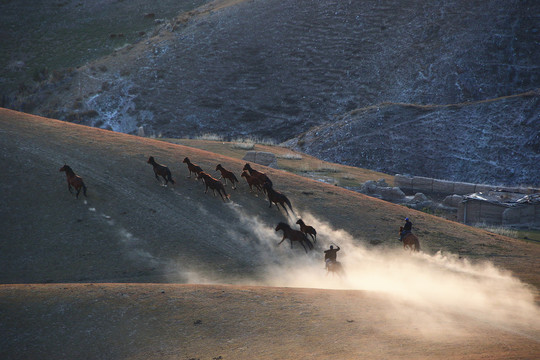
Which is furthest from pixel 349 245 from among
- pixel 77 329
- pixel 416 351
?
pixel 77 329

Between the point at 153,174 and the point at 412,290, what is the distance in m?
12.2

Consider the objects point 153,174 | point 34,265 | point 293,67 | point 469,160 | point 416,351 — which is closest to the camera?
point 416,351

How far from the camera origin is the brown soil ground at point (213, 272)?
40.4ft

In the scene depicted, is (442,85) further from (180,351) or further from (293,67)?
(180,351)

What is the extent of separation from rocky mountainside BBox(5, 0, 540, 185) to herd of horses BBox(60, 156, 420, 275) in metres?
31.9

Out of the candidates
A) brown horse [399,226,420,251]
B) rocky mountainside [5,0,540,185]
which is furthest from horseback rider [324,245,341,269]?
rocky mountainside [5,0,540,185]

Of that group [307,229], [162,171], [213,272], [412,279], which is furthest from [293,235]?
[162,171]

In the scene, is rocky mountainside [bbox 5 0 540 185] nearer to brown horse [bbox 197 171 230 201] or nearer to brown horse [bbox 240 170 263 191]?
brown horse [bbox 240 170 263 191]

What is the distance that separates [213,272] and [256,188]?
7560mm

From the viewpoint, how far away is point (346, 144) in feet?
176

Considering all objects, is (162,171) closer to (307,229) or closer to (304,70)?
(307,229)

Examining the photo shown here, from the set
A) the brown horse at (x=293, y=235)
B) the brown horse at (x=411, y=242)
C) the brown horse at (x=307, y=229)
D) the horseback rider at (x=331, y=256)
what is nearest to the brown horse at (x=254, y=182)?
the brown horse at (x=307, y=229)

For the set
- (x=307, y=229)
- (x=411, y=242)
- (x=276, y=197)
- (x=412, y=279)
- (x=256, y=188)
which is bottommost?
(x=412, y=279)

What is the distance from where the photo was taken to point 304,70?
7556 centimetres
